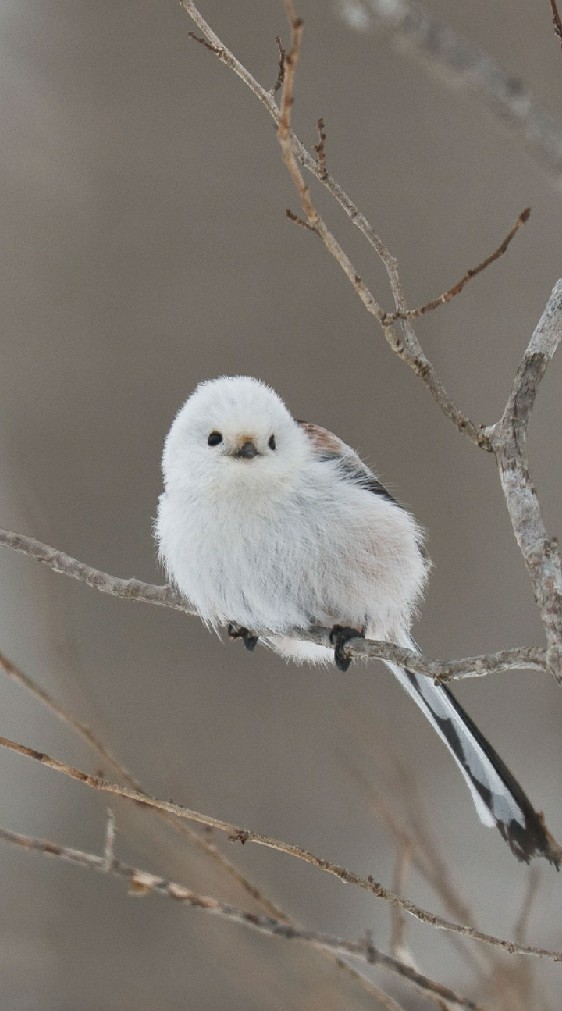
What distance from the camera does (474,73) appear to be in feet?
2.48

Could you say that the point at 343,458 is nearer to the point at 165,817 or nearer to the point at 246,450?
the point at 246,450

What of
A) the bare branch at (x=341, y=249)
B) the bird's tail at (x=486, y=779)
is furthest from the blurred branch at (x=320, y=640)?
the bare branch at (x=341, y=249)

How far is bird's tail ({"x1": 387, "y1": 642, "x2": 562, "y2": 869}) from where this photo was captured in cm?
137

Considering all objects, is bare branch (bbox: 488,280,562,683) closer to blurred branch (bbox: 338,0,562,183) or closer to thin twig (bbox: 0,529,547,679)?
thin twig (bbox: 0,529,547,679)

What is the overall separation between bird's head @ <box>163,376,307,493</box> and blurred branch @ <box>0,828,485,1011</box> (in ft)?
2.30

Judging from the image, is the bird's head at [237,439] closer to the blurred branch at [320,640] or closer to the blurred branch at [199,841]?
the blurred branch at [320,640]

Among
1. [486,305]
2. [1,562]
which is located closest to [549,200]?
[486,305]

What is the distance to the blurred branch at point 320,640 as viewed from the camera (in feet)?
3.26

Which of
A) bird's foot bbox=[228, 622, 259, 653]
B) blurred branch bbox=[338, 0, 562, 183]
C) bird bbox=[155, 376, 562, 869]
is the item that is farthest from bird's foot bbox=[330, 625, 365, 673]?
blurred branch bbox=[338, 0, 562, 183]

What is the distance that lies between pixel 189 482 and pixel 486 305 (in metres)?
1.60

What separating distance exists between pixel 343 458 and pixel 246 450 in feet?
0.81

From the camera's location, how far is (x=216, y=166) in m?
3.12

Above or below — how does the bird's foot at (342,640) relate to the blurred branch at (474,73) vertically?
above

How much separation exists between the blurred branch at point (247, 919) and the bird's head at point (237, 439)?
701 mm
